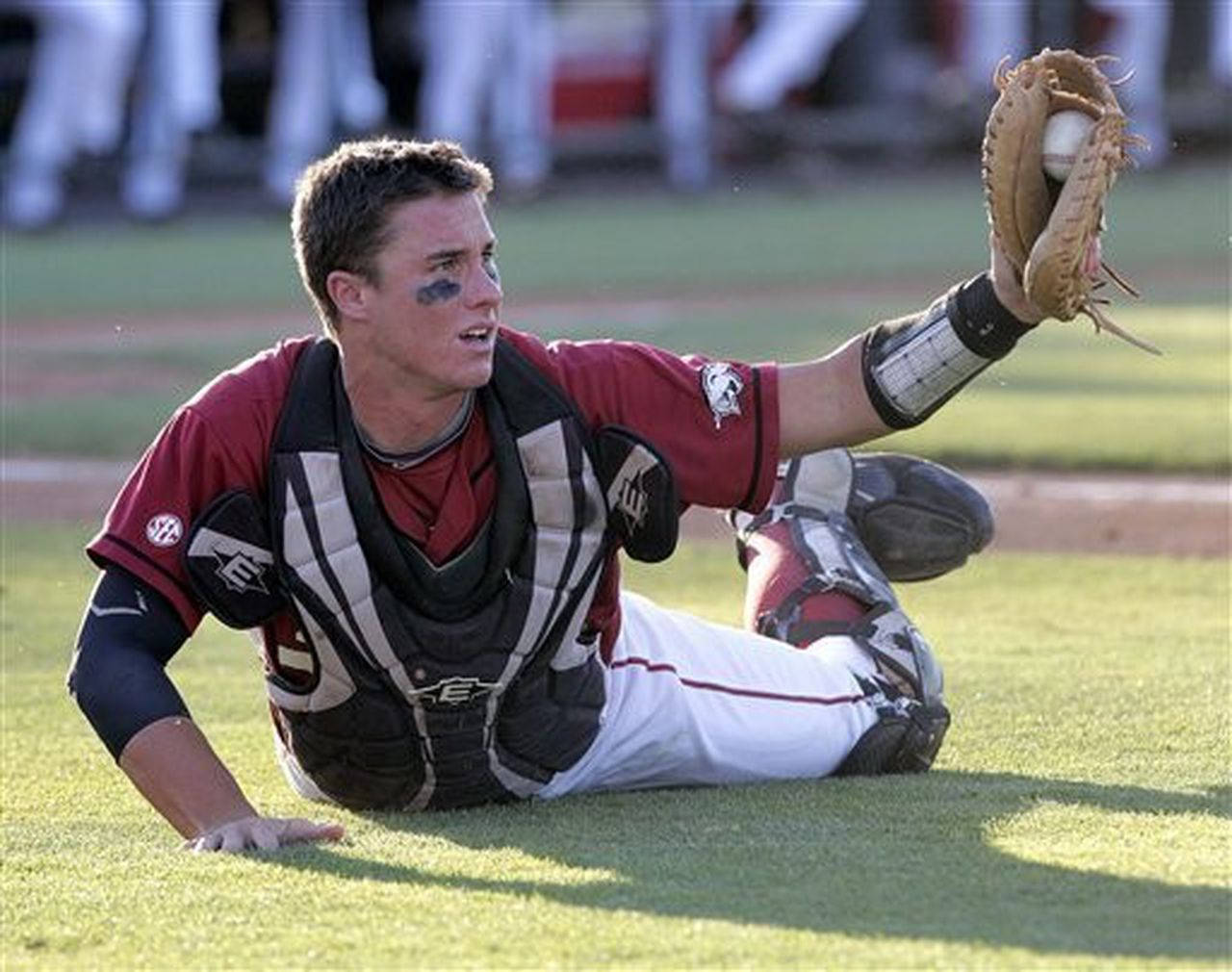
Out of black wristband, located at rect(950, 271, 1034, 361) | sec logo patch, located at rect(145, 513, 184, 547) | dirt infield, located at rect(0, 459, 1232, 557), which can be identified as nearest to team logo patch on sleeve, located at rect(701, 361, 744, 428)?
black wristband, located at rect(950, 271, 1034, 361)

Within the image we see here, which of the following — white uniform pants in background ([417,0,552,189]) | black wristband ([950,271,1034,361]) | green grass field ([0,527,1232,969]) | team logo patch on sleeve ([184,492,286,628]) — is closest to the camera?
green grass field ([0,527,1232,969])

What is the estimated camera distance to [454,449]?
4484 millimetres

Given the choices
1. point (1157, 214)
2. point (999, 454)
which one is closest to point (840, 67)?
point (1157, 214)

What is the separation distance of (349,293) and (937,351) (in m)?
0.95

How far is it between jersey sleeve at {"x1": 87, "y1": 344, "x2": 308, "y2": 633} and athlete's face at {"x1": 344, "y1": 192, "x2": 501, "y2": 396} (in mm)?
249

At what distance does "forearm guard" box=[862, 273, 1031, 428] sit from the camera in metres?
4.50

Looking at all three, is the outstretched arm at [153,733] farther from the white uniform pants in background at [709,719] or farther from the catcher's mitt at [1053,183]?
the catcher's mitt at [1053,183]

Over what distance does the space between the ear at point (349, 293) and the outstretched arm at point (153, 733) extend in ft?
1.79

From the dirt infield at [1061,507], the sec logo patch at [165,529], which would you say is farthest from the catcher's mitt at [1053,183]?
the dirt infield at [1061,507]

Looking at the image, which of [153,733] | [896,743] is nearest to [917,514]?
[896,743]

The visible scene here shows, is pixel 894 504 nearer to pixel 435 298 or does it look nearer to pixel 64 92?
pixel 435 298

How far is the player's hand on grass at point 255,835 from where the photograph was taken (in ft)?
14.1

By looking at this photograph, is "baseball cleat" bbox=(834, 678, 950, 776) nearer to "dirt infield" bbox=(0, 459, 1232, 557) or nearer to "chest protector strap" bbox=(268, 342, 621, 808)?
"chest protector strap" bbox=(268, 342, 621, 808)

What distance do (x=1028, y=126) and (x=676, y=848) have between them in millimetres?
1272
